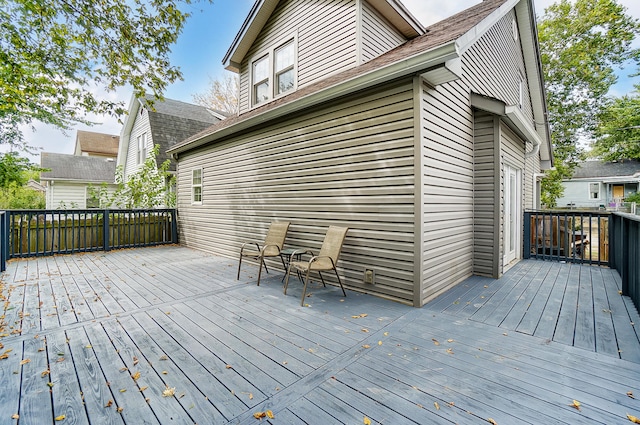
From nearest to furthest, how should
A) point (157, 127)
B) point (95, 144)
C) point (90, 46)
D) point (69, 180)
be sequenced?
point (90, 46) → point (157, 127) → point (69, 180) → point (95, 144)

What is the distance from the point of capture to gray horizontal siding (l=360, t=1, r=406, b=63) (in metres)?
5.30

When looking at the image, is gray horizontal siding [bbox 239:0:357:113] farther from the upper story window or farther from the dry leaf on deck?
the dry leaf on deck

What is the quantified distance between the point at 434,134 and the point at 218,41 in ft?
38.1

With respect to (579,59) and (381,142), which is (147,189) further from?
(579,59)

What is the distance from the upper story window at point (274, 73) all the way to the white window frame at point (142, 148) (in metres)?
8.01

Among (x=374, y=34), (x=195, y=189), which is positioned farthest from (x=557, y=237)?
(x=195, y=189)

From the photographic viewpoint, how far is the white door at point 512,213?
5621mm

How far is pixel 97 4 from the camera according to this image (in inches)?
166

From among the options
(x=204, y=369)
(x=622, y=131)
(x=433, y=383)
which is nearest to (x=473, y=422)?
(x=433, y=383)

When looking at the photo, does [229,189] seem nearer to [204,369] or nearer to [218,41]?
[204,369]

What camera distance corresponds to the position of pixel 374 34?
5539 mm

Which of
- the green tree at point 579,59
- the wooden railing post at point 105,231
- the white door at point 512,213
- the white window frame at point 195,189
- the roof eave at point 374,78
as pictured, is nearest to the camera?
the roof eave at point 374,78

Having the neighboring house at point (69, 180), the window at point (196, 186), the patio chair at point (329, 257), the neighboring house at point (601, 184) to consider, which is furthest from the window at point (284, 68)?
the neighboring house at point (601, 184)

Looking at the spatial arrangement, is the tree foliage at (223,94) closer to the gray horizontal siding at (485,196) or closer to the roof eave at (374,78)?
the roof eave at (374,78)
